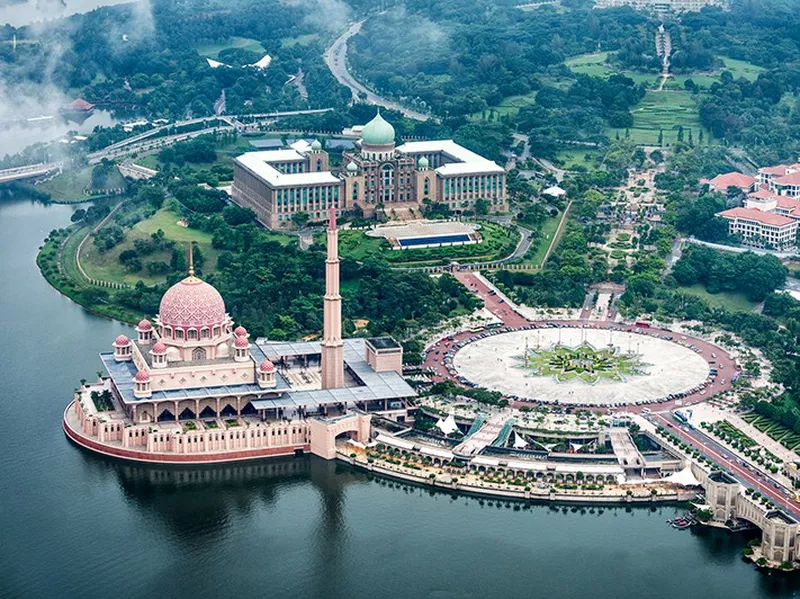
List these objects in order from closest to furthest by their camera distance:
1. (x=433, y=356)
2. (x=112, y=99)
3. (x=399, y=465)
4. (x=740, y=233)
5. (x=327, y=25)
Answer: (x=399, y=465) < (x=433, y=356) < (x=740, y=233) < (x=112, y=99) < (x=327, y=25)

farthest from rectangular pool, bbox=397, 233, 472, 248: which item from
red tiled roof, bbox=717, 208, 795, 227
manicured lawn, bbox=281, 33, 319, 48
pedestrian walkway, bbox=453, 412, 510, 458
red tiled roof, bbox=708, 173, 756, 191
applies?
manicured lawn, bbox=281, 33, 319, 48

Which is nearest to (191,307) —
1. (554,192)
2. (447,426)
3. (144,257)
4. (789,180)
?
(447,426)

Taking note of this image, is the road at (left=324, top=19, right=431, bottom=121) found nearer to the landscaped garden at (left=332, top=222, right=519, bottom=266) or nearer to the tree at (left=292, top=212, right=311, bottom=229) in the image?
the tree at (left=292, top=212, right=311, bottom=229)

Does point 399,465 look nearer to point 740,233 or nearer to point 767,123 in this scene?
point 740,233

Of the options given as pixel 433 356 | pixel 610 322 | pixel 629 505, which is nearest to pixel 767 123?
pixel 610 322

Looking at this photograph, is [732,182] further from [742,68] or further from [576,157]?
[742,68]

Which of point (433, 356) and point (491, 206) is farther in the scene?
point (491, 206)

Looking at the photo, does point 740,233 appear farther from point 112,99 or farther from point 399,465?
point 112,99

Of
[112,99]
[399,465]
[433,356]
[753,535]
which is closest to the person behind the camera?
[753,535]
